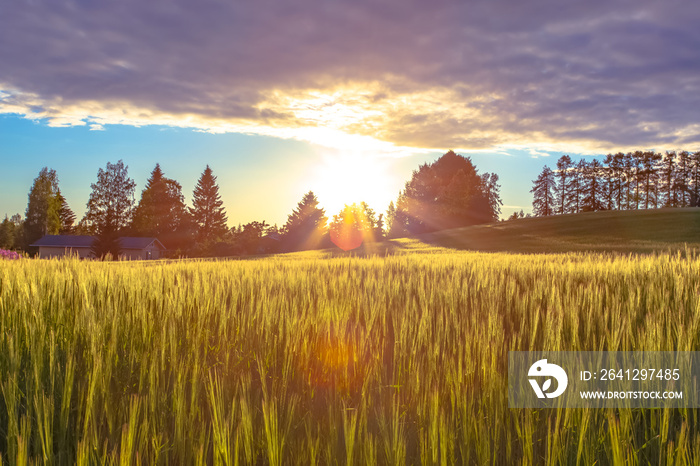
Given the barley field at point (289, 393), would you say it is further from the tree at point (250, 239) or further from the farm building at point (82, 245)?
the farm building at point (82, 245)

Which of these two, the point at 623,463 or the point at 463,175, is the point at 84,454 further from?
the point at 463,175

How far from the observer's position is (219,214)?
2908 inches

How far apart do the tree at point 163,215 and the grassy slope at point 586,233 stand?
4856cm

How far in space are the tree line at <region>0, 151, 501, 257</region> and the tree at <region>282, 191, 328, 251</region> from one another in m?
0.15

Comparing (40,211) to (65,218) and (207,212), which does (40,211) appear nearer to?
(65,218)

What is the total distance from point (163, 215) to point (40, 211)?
70.1 ft

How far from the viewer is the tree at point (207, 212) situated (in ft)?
239

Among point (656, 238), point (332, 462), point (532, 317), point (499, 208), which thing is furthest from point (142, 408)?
point (499, 208)

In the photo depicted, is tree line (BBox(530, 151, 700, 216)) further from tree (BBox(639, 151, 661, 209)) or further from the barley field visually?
the barley field

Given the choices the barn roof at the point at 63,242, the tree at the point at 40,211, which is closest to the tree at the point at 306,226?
the barn roof at the point at 63,242

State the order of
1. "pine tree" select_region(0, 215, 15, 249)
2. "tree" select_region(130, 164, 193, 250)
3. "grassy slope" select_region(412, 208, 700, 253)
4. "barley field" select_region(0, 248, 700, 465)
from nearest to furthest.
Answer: "barley field" select_region(0, 248, 700, 465)
"grassy slope" select_region(412, 208, 700, 253)
"tree" select_region(130, 164, 193, 250)
"pine tree" select_region(0, 215, 15, 249)

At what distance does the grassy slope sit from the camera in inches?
1104

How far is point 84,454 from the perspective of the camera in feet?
4.29

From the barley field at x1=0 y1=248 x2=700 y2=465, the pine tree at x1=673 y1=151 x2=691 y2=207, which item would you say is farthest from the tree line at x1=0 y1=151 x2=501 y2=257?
the barley field at x1=0 y1=248 x2=700 y2=465
